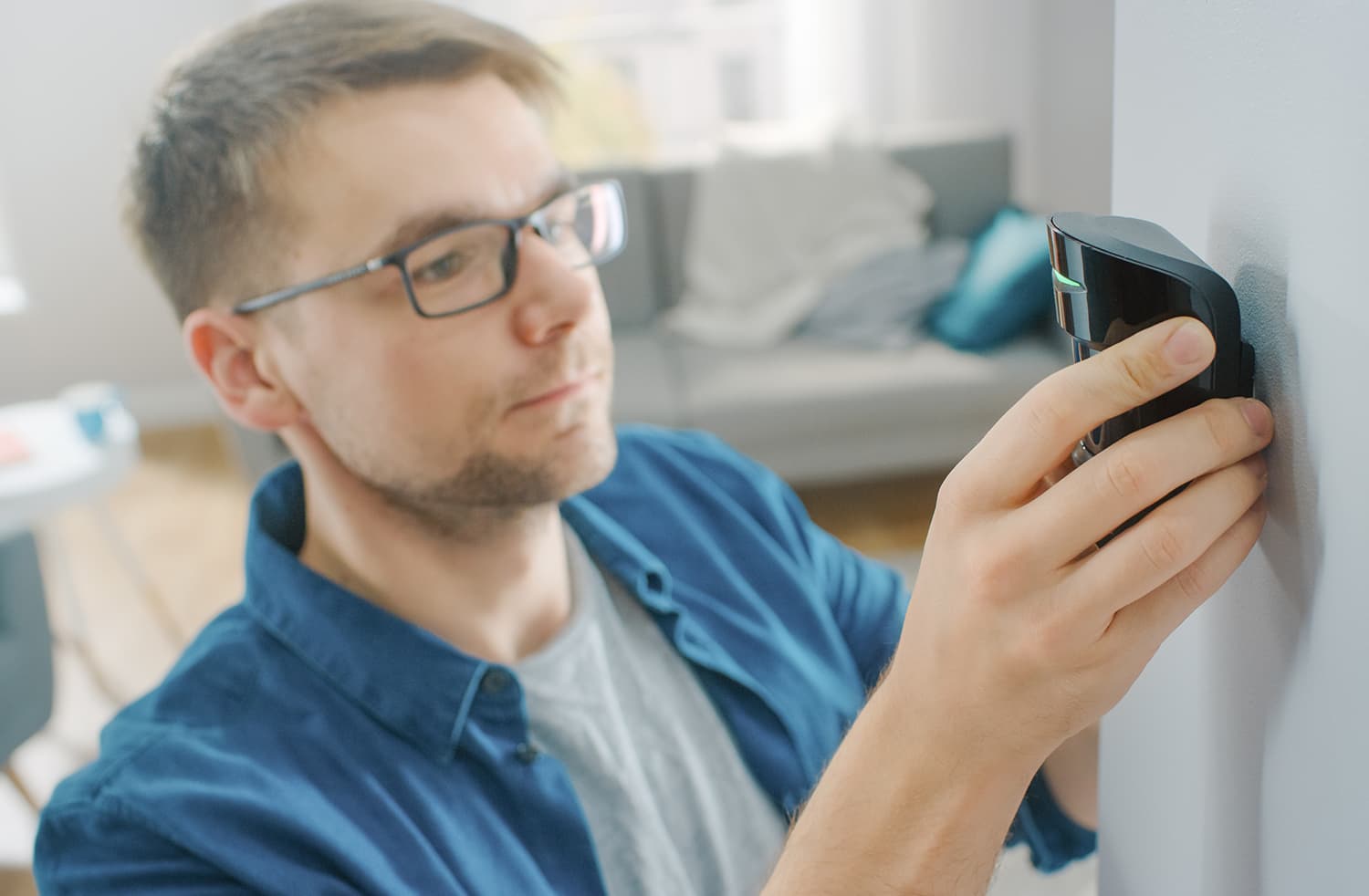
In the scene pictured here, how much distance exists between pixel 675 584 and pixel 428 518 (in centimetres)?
24

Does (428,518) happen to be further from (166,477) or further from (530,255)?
(166,477)

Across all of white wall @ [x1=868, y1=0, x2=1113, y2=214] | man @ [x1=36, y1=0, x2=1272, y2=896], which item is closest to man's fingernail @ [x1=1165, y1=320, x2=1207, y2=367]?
man @ [x1=36, y1=0, x2=1272, y2=896]

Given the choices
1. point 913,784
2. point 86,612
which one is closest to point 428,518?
point 913,784

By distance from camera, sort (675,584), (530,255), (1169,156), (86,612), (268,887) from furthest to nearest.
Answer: (86,612)
(675,584)
(530,255)
(268,887)
(1169,156)

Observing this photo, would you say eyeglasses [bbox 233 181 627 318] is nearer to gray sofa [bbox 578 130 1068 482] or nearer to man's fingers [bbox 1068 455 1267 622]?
man's fingers [bbox 1068 455 1267 622]

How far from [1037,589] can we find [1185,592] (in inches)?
2.0

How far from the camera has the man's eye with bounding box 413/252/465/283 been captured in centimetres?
101

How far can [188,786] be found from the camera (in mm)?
805

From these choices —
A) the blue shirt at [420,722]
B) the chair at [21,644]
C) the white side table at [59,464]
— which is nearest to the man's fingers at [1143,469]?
the blue shirt at [420,722]

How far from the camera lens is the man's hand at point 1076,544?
397mm

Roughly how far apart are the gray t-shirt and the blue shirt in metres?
0.03

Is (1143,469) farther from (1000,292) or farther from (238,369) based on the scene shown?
(1000,292)

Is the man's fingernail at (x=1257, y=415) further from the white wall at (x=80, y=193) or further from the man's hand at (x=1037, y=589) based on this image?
the white wall at (x=80, y=193)

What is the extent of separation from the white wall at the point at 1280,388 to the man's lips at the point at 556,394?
56 centimetres
